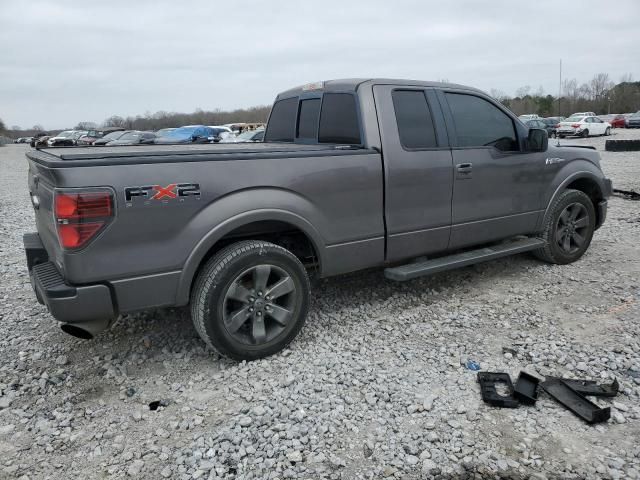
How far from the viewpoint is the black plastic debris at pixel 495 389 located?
298 cm

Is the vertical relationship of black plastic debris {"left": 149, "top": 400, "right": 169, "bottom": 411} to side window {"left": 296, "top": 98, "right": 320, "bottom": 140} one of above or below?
below

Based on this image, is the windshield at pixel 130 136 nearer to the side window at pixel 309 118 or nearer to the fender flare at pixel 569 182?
the side window at pixel 309 118

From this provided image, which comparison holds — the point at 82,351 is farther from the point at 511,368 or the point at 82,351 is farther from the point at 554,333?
the point at 554,333

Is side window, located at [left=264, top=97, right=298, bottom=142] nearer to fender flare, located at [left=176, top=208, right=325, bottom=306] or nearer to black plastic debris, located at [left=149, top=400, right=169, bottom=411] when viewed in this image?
fender flare, located at [left=176, top=208, right=325, bottom=306]

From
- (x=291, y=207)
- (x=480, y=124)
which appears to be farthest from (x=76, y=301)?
(x=480, y=124)

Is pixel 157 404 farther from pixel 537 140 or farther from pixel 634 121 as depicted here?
pixel 634 121

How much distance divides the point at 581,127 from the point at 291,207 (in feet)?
105

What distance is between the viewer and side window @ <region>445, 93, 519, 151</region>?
179 inches

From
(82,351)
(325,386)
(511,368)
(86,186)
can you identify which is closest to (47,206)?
(86,186)

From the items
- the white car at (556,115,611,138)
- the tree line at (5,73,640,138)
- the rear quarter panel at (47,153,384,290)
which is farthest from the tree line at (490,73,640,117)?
the rear quarter panel at (47,153,384,290)

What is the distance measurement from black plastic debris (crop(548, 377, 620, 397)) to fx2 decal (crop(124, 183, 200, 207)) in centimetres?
267

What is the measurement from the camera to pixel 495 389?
316 cm

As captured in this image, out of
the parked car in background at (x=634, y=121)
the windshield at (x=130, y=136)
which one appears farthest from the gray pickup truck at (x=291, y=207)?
the parked car in background at (x=634, y=121)

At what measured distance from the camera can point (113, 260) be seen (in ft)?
9.75
